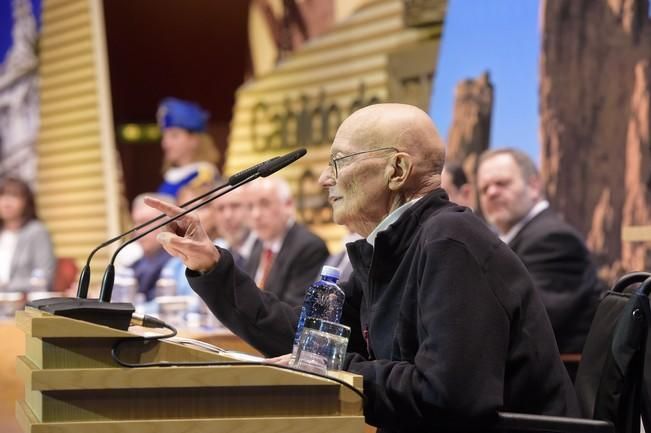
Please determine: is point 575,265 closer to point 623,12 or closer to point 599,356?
point 623,12

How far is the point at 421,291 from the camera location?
2021 mm

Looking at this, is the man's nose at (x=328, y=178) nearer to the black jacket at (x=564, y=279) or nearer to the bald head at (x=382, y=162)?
the bald head at (x=382, y=162)

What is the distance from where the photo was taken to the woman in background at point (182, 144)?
8008 millimetres

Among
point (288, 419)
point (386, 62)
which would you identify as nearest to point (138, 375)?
point (288, 419)

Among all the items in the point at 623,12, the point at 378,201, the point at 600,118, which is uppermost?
the point at 623,12

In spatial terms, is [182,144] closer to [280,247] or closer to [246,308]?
[280,247]

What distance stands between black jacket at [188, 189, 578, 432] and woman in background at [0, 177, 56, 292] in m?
5.46

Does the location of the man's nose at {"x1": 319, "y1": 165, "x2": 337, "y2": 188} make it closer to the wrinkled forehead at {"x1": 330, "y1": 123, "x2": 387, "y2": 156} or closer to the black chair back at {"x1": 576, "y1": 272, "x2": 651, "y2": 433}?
the wrinkled forehead at {"x1": 330, "y1": 123, "x2": 387, "y2": 156}

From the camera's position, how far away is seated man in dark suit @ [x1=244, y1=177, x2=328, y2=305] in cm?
541

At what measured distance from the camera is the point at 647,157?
4664mm

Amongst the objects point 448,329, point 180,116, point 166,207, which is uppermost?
point 180,116

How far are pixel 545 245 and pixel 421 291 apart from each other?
2.72m

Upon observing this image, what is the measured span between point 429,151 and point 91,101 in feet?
26.9

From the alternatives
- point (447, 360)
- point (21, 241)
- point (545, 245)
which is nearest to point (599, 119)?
point (545, 245)
